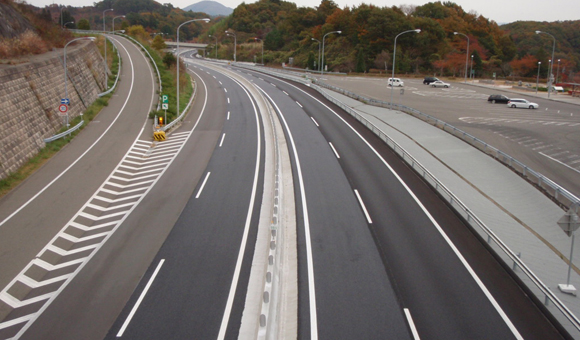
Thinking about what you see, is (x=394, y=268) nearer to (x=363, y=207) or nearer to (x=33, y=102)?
(x=363, y=207)

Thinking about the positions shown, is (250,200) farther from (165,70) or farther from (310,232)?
(165,70)

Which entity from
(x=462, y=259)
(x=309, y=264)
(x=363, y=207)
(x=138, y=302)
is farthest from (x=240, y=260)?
(x=462, y=259)

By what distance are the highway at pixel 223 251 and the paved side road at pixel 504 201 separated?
1.45 meters

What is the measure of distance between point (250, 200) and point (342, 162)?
7808 mm

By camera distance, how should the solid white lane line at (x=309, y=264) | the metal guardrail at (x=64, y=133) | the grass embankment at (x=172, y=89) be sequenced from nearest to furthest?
the solid white lane line at (x=309, y=264), the metal guardrail at (x=64, y=133), the grass embankment at (x=172, y=89)

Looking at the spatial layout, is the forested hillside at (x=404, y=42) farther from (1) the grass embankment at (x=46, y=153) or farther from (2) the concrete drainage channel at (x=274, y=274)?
(2) the concrete drainage channel at (x=274, y=274)

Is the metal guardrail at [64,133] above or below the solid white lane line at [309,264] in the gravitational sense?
above

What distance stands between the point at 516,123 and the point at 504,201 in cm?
2287

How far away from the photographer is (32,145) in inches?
1089

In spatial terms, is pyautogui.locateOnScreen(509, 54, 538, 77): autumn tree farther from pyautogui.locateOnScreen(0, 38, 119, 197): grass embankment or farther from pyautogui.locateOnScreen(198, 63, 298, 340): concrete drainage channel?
pyautogui.locateOnScreen(198, 63, 298, 340): concrete drainage channel

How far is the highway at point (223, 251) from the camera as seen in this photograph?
12.0m

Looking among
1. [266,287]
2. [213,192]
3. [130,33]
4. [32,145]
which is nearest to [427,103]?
[213,192]

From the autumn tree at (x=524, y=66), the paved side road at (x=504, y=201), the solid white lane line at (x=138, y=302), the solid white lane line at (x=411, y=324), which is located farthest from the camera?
the autumn tree at (x=524, y=66)

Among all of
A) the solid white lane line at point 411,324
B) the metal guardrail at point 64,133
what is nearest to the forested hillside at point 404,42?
the metal guardrail at point 64,133
